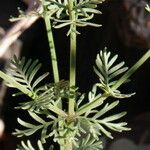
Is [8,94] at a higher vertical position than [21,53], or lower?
lower

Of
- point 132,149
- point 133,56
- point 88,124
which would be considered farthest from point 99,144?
point 133,56

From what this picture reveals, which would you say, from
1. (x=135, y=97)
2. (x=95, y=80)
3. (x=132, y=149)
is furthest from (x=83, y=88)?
(x=132, y=149)

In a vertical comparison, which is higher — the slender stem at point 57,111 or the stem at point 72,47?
the stem at point 72,47

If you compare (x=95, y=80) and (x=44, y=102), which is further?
(x=95, y=80)

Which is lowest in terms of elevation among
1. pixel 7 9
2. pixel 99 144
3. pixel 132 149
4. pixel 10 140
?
pixel 99 144

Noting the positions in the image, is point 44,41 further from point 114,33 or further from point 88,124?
point 88,124

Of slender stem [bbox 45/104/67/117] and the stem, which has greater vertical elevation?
the stem

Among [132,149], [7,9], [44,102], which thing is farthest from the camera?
[7,9]

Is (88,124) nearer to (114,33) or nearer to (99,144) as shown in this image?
(99,144)

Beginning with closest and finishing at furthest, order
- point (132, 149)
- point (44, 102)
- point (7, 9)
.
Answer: point (44, 102) → point (132, 149) → point (7, 9)
